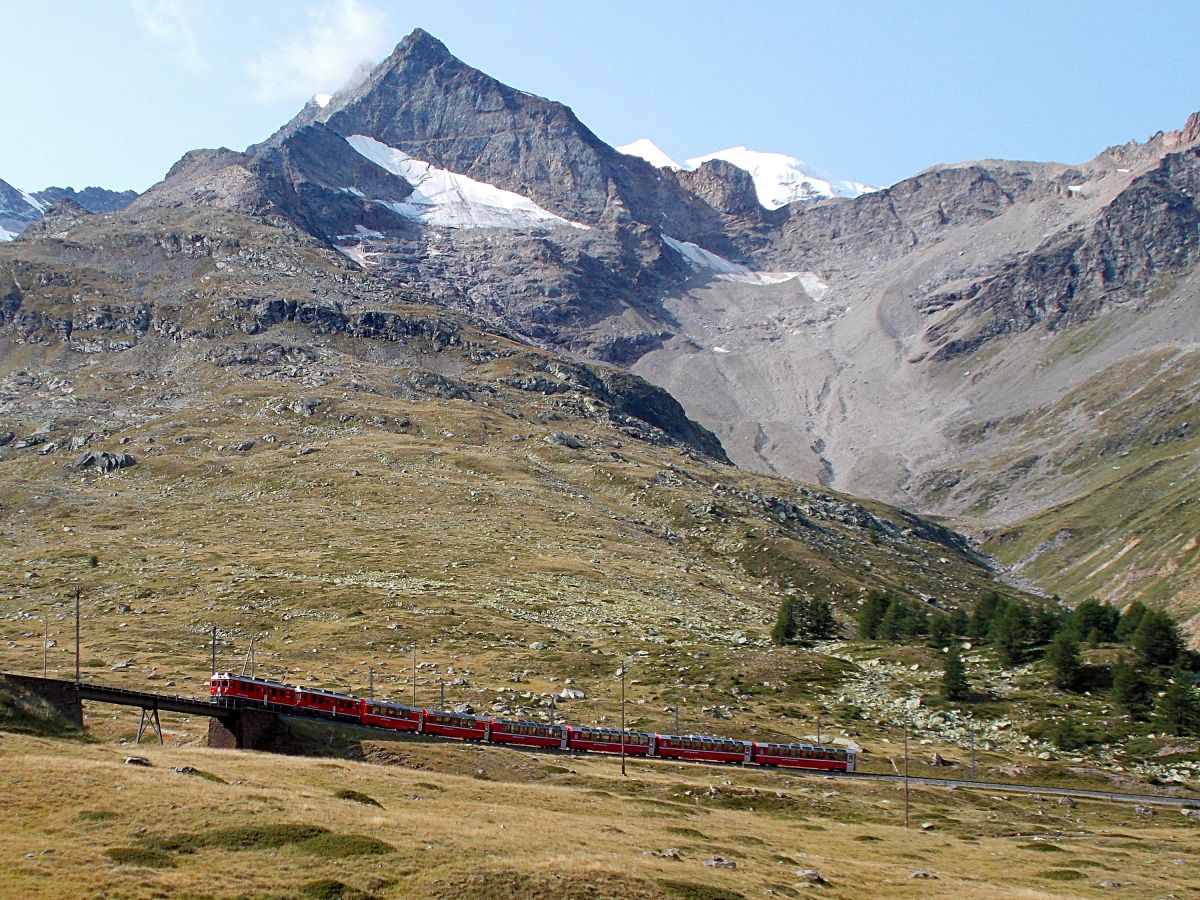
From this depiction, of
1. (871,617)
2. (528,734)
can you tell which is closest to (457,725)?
(528,734)

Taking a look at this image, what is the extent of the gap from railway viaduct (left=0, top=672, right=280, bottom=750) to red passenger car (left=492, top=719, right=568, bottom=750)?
18.0 meters

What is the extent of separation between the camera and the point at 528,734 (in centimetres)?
8594

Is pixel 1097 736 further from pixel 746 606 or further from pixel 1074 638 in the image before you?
pixel 746 606

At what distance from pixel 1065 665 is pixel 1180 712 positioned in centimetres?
1744

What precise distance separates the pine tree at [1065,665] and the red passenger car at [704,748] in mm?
51052

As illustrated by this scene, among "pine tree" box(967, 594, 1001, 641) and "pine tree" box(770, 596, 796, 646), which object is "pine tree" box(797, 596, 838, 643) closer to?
"pine tree" box(770, 596, 796, 646)

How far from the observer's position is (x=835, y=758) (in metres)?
94.3

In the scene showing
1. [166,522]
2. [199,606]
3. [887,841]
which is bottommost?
[887,841]

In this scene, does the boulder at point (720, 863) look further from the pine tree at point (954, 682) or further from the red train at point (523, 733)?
the pine tree at point (954, 682)

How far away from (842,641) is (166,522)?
118 metres

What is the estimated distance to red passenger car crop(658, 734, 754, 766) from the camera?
91000 millimetres

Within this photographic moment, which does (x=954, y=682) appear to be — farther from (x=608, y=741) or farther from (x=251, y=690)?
(x=251, y=690)

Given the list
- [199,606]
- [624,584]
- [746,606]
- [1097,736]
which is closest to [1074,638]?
[1097,736]

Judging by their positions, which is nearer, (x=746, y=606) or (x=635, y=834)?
(x=635, y=834)
